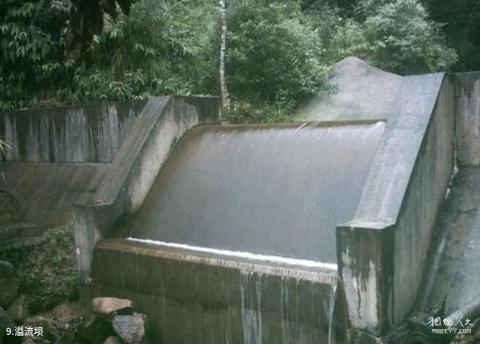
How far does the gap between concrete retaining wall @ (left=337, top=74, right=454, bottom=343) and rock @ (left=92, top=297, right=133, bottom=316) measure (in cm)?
273

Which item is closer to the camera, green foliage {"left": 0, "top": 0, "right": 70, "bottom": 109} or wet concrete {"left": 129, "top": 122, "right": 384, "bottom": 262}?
wet concrete {"left": 129, "top": 122, "right": 384, "bottom": 262}

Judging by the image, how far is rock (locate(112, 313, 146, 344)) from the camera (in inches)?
237

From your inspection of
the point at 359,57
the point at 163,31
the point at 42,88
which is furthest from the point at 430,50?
the point at 42,88

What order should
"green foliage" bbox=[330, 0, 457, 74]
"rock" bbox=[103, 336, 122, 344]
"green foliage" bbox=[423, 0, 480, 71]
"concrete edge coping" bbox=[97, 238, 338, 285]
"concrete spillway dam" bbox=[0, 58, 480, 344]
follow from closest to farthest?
"concrete spillway dam" bbox=[0, 58, 480, 344] → "concrete edge coping" bbox=[97, 238, 338, 285] → "rock" bbox=[103, 336, 122, 344] → "green foliage" bbox=[330, 0, 457, 74] → "green foliage" bbox=[423, 0, 480, 71]

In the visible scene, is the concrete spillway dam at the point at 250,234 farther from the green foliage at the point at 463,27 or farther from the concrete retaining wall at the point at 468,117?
the green foliage at the point at 463,27

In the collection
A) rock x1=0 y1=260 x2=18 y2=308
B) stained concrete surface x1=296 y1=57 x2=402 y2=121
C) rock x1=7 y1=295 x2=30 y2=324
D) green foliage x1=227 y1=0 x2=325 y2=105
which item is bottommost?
rock x1=7 y1=295 x2=30 y2=324

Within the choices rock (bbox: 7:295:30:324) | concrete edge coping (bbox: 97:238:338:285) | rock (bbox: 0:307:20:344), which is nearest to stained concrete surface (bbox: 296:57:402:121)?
concrete edge coping (bbox: 97:238:338:285)

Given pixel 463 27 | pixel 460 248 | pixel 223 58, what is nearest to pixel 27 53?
pixel 223 58

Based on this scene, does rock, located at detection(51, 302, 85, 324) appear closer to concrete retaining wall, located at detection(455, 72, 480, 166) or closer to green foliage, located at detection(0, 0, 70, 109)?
concrete retaining wall, located at detection(455, 72, 480, 166)

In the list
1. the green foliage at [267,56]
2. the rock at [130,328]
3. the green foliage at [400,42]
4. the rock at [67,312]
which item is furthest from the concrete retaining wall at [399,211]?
the green foliage at [400,42]

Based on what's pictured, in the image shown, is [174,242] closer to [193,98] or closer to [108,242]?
[108,242]

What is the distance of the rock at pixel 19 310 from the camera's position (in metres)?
7.03

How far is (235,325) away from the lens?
18.0ft

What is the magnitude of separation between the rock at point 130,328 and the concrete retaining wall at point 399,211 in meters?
2.52
